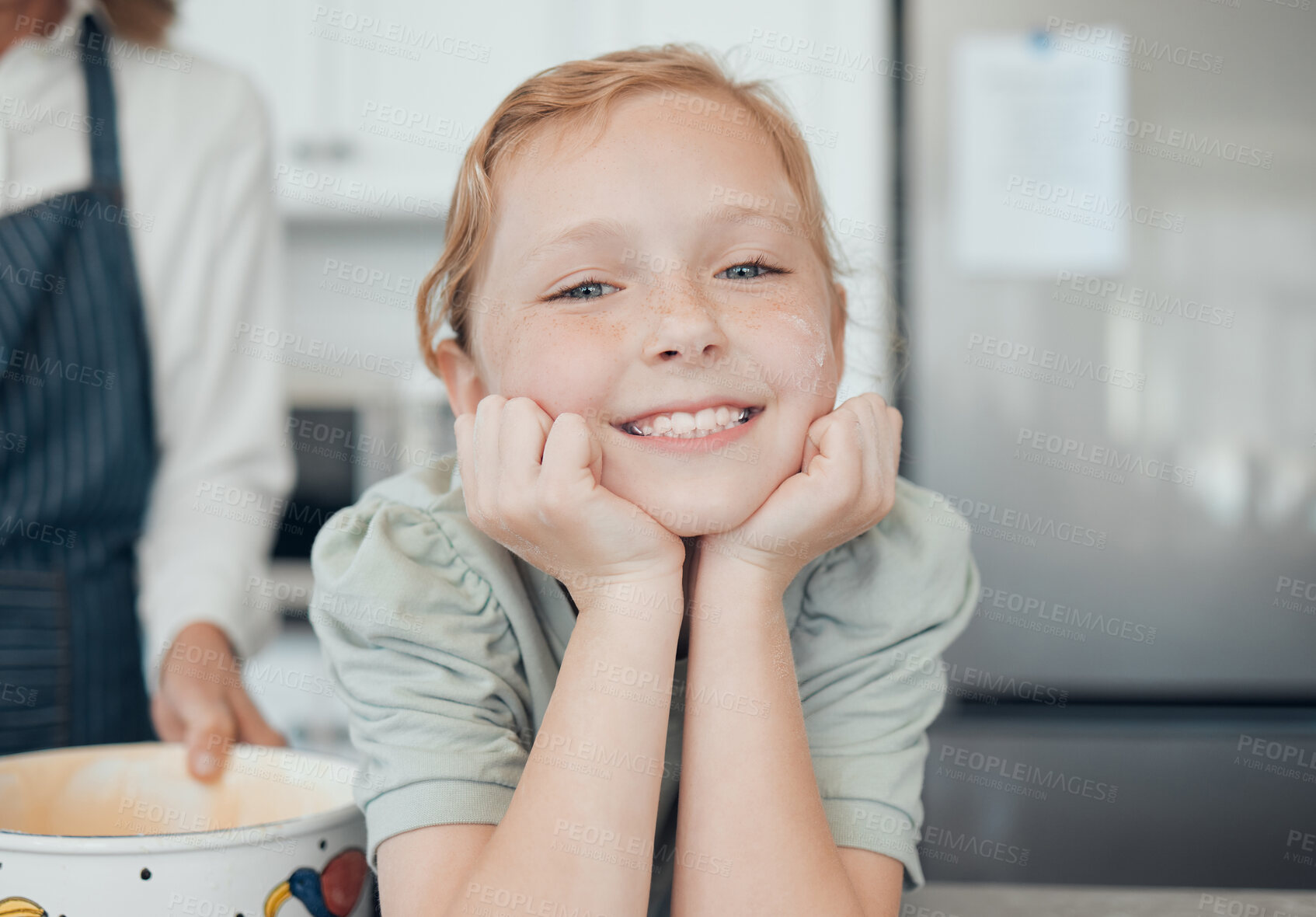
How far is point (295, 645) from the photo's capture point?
2014 millimetres

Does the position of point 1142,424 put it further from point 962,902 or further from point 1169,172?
point 962,902

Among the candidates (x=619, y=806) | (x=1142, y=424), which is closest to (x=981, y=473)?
(x=1142, y=424)

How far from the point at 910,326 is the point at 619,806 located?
151 centimetres

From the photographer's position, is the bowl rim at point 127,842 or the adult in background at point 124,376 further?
the adult in background at point 124,376

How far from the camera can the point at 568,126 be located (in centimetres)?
70

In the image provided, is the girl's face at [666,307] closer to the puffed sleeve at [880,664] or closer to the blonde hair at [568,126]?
the blonde hair at [568,126]

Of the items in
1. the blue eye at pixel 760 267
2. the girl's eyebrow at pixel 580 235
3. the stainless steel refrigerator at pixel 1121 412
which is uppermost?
the girl's eyebrow at pixel 580 235

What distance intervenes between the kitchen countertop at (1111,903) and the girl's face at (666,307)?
31cm

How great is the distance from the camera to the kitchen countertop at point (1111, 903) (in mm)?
613

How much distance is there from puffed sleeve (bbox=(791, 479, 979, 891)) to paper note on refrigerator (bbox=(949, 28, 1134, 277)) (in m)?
1.25

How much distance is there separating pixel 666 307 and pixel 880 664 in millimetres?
305

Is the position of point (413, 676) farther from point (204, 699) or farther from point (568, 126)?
point (568, 126)

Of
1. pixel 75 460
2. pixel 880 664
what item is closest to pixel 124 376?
pixel 75 460

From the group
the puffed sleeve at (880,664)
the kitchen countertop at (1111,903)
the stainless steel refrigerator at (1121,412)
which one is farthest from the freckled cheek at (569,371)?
the stainless steel refrigerator at (1121,412)
